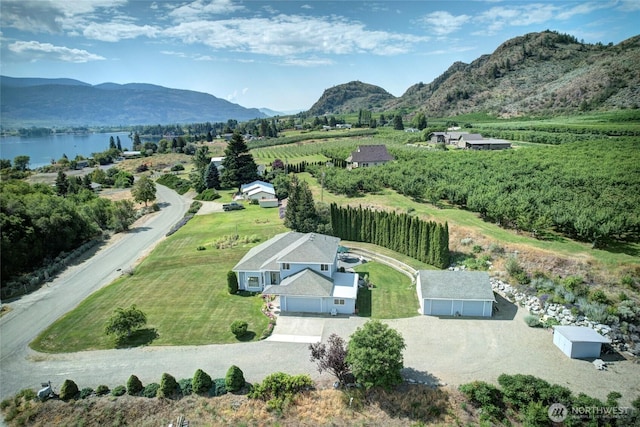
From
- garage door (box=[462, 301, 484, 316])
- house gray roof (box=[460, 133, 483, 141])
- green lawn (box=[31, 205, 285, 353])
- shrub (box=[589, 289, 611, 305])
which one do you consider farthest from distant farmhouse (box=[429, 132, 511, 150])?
garage door (box=[462, 301, 484, 316])

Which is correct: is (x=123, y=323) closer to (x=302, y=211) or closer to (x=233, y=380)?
(x=233, y=380)

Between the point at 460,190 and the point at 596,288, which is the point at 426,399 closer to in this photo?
the point at 596,288

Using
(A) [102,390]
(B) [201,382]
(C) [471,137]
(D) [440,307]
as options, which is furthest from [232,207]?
(C) [471,137]

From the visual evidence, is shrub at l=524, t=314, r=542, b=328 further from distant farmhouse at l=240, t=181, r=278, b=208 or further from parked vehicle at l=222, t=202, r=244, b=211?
parked vehicle at l=222, t=202, r=244, b=211

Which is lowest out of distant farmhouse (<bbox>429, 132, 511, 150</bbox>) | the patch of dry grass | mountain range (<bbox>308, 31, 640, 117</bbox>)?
the patch of dry grass

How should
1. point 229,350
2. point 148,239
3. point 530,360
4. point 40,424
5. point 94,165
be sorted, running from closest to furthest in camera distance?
point 40,424, point 530,360, point 229,350, point 148,239, point 94,165

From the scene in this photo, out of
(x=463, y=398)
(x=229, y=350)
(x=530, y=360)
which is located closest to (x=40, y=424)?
(x=229, y=350)
